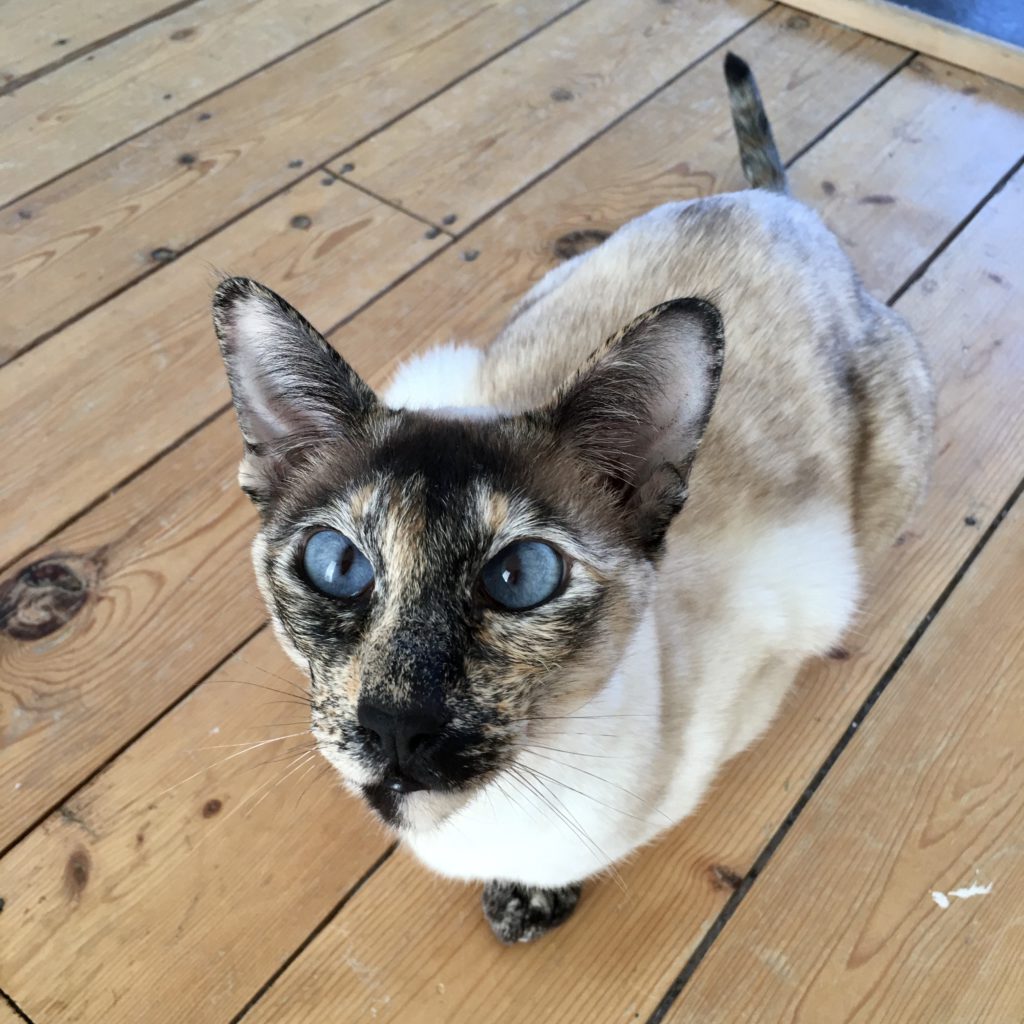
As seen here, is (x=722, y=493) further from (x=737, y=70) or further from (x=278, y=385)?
(x=737, y=70)

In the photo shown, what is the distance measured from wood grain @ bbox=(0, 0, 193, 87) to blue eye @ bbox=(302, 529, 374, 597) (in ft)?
6.93

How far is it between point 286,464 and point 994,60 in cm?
226

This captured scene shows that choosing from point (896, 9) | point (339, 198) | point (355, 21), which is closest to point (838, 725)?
point (339, 198)

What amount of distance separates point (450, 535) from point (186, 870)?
0.82m

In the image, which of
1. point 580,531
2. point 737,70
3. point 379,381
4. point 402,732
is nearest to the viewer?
point 402,732


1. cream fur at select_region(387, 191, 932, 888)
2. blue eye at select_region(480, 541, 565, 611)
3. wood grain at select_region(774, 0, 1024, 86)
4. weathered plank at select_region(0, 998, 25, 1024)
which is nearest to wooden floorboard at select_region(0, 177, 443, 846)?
weathered plank at select_region(0, 998, 25, 1024)

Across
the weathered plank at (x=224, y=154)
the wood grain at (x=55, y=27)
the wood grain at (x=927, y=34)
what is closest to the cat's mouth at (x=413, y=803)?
the weathered plank at (x=224, y=154)

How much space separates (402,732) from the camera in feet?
2.64

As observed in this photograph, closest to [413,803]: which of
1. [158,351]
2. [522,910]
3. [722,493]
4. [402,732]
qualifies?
[402,732]

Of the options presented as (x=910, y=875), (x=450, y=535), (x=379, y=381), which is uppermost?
(x=450, y=535)

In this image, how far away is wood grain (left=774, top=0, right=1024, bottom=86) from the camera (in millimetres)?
2318

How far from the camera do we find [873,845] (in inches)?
53.3

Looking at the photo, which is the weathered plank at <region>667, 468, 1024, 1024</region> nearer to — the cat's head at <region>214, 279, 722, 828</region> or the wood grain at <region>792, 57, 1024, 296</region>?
the cat's head at <region>214, 279, 722, 828</region>

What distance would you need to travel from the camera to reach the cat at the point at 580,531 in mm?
851
